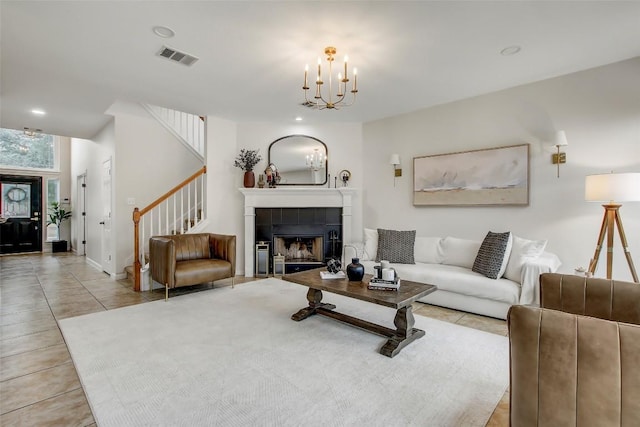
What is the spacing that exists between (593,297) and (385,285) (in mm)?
1366

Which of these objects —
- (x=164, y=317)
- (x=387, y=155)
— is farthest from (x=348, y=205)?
(x=164, y=317)

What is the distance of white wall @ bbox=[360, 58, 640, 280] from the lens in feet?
10.5

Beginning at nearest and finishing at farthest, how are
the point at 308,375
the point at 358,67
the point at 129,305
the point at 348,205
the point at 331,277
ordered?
the point at 308,375
the point at 331,277
the point at 358,67
the point at 129,305
the point at 348,205

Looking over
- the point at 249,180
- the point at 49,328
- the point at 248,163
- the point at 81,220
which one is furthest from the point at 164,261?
the point at 81,220

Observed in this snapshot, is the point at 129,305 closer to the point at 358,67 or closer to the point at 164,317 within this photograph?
the point at 164,317

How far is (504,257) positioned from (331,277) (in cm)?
191

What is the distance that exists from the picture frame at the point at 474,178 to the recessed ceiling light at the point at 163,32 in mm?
3554

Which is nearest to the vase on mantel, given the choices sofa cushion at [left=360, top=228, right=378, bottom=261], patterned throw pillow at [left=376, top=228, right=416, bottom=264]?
sofa cushion at [left=360, top=228, right=378, bottom=261]

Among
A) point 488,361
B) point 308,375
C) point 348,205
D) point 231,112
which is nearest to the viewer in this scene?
point 308,375

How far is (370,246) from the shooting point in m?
4.48

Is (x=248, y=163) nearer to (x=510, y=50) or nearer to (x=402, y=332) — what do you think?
(x=402, y=332)

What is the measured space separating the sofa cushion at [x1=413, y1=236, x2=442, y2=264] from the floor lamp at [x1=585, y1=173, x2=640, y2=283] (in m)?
1.57

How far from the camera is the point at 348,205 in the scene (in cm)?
529

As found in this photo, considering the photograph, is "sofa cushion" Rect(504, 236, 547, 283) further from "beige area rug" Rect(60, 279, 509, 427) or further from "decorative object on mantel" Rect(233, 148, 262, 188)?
"decorative object on mantel" Rect(233, 148, 262, 188)
